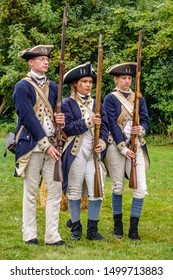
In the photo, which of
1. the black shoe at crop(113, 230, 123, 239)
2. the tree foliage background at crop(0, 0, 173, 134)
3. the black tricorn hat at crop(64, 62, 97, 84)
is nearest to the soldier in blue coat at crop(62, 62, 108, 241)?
the black tricorn hat at crop(64, 62, 97, 84)

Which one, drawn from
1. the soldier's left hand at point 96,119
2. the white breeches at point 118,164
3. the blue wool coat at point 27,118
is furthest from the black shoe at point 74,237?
the soldier's left hand at point 96,119

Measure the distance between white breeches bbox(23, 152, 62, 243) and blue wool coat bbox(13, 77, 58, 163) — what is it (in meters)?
0.12

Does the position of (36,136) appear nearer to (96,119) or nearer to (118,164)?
(96,119)

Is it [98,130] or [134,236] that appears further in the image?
[134,236]

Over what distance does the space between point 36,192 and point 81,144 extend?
686mm

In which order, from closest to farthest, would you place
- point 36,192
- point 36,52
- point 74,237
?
point 36,52 → point 36,192 → point 74,237

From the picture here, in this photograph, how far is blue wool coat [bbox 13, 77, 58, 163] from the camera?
586 centimetres

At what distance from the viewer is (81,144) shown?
6344 millimetres

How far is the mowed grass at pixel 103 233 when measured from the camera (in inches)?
230

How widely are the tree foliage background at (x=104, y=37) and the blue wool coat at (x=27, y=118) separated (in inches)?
488

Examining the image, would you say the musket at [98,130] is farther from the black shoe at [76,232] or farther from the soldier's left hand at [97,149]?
the black shoe at [76,232]

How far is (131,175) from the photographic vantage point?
6.43m

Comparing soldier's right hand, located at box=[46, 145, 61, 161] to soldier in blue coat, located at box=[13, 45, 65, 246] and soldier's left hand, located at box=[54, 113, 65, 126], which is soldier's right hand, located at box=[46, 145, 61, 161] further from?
soldier's left hand, located at box=[54, 113, 65, 126]

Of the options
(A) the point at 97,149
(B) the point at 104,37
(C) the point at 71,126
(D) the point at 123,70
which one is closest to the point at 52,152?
(C) the point at 71,126
